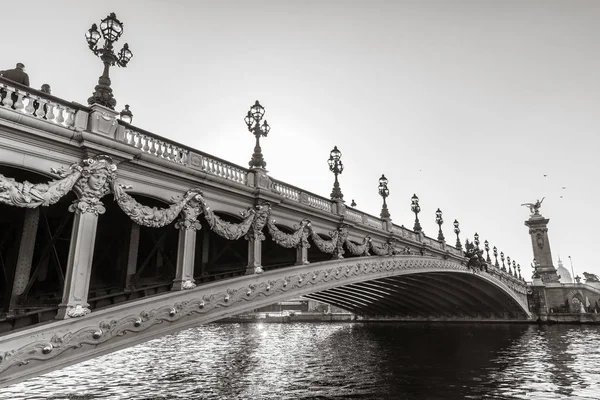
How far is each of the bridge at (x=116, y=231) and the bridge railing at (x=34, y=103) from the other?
3 cm

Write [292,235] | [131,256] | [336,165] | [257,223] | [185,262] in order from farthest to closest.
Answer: [336,165] → [292,235] → [257,223] → [185,262] → [131,256]

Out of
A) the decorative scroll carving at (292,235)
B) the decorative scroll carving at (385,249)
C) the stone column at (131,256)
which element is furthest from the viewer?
the decorative scroll carving at (385,249)

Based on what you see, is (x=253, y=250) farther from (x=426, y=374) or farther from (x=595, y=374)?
(x=595, y=374)

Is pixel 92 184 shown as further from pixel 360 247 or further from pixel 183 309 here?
pixel 360 247

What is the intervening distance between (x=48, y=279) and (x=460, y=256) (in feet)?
132

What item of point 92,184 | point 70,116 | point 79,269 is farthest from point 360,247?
point 70,116

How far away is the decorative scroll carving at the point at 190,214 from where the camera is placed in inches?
523

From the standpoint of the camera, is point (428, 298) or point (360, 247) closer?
point (360, 247)

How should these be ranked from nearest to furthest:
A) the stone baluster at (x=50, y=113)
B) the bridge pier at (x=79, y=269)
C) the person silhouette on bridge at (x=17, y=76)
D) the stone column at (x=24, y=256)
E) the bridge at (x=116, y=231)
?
the bridge at (x=116, y=231) → the bridge pier at (x=79, y=269) → the stone baluster at (x=50, y=113) → the stone column at (x=24, y=256) → the person silhouette on bridge at (x=17, y=76)

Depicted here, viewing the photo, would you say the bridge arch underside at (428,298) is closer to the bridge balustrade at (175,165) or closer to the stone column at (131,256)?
the bridge balustrade at (175,165)

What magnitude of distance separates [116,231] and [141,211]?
4608 millimetres

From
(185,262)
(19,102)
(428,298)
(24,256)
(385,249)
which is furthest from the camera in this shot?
(428,298)

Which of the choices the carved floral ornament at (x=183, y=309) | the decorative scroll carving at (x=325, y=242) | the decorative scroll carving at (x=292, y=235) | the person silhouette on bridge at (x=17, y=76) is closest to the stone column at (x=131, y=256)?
the carved floral ornament at (x=183, y=309)

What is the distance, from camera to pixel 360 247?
77.9 ft
